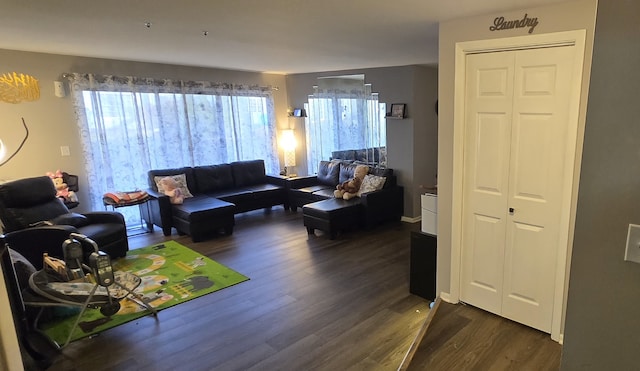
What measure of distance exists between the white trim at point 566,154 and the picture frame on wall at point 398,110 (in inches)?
107

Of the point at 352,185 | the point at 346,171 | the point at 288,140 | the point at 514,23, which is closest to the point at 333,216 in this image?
the point at 352,185

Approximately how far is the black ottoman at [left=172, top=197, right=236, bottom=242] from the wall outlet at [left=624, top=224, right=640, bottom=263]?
4.44 meters

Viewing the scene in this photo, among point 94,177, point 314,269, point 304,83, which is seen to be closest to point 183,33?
point 314,269

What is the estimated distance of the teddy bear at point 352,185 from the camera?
540 centimetres

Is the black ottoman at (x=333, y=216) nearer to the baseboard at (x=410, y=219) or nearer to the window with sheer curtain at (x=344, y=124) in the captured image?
the baseboard at (x=410, y=219)

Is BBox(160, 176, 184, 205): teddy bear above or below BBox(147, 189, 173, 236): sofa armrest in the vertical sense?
above

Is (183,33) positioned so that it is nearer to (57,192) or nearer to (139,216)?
(57,192)

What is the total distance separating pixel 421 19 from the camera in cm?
263

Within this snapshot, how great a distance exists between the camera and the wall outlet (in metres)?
1.14

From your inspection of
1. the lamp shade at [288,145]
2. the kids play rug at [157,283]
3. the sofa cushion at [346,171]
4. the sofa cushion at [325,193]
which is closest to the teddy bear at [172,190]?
the kids play rug at [157,283]

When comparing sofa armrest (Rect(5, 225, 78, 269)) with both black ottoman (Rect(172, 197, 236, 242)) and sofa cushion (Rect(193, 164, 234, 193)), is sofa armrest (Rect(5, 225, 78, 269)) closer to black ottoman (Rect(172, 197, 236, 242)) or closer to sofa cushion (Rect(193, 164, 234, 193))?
black ottoman (Rect(172, 197, 236, 242))

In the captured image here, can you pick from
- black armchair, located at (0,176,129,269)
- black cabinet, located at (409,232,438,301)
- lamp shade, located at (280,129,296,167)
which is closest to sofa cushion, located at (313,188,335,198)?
lamp shade, located at (280,129,296,167)

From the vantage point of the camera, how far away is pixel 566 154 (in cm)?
230

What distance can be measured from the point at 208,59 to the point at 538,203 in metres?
4.03
